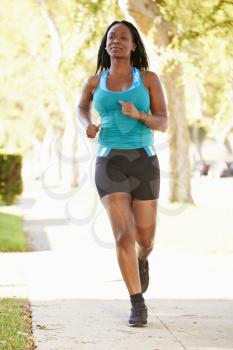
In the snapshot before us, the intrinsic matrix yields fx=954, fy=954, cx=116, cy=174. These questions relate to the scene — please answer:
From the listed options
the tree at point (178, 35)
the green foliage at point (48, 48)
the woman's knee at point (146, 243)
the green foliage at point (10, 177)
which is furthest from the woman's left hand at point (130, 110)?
the green foliage at point (10, 177)

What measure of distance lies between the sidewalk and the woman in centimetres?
43

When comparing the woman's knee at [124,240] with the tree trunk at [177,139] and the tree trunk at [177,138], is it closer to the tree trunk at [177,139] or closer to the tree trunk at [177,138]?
the tree trunk at [177,139]

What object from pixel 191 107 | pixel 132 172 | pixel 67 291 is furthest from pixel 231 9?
pixel 191 107

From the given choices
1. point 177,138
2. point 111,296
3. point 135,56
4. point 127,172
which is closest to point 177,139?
point 177,138

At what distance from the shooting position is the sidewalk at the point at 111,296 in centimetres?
638

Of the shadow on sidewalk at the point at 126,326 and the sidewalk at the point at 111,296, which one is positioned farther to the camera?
the sidewalk at the point at 111,296

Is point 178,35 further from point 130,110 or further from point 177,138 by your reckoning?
point 130,110

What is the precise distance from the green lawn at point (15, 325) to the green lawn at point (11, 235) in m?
5.30

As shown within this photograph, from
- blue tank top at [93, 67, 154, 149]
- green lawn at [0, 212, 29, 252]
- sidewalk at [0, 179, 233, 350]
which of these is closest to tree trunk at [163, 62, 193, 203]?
green lawn at [0, 212, 29, 252]

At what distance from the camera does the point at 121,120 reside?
684 cm

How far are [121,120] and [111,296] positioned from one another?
2.21m

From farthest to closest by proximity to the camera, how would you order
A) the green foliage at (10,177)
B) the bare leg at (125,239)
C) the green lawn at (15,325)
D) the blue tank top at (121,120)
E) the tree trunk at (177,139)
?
the green foliage at (10,177)
the tree trunk at (177,139)
the blue tank top at (121,120)
the bare leg at (125,239)
the green lawn at (15,325)

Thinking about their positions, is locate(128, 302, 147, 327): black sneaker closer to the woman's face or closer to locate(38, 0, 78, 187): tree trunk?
the woman's face

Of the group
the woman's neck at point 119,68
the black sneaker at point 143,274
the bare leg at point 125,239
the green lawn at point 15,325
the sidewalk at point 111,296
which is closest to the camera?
the green lawn at point 15,325
